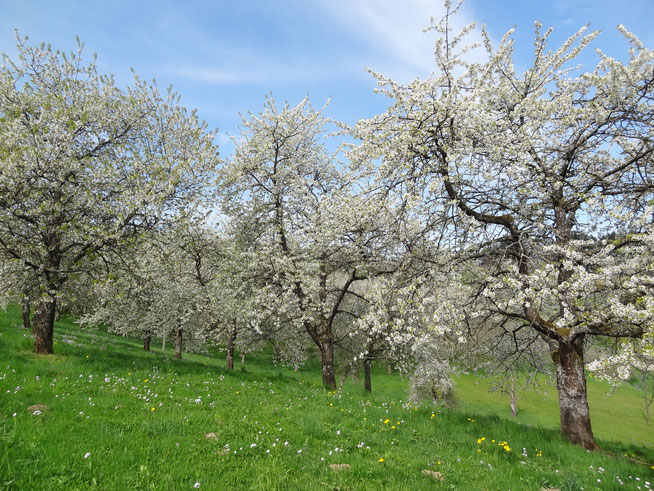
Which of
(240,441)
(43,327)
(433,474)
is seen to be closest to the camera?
(433,474)

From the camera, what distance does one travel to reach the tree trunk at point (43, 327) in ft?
41.3

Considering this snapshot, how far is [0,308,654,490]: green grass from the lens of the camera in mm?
5199

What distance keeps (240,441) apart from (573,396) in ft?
29.7

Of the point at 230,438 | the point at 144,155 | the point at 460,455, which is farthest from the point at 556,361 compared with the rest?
the point at 144,155

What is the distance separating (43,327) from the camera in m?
12.7

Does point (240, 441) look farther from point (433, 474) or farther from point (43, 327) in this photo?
point (43, 327)

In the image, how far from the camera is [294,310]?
16641mm

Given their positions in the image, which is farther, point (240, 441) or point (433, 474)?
point (240, 441)

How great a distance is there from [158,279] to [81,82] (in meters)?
13.5

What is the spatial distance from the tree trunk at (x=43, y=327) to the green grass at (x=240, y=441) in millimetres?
878

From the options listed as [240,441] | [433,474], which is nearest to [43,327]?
[240,441]

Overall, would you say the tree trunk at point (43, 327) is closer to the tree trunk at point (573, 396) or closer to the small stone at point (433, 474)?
the small stone at point (433, 474)

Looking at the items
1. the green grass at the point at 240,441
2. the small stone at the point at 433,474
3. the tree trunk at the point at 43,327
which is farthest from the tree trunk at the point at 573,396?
the tree trunk at the point at 43,327

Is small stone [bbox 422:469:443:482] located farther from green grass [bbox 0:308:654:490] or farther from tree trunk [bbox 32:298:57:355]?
tree trunk [bbox 32:298:57:355]
